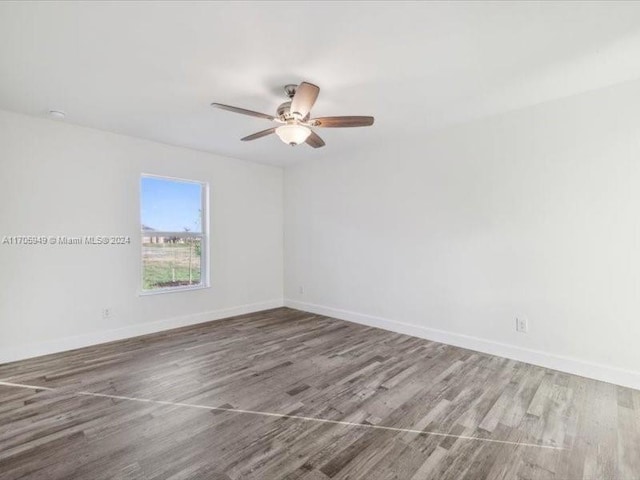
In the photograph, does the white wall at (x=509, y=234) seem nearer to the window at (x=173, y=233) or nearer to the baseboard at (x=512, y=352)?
the baseboard at (x=512, y=352)

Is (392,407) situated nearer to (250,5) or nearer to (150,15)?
(250,5)

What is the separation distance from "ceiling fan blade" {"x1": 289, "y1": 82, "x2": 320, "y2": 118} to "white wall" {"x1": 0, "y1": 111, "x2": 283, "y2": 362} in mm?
2637

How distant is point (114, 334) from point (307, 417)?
9.40 ft

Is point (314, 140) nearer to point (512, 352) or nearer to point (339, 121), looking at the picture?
point (339, 121)

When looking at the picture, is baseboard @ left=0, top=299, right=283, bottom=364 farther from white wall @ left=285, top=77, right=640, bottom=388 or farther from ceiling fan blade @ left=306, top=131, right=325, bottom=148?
ceiling fan blade @ left=306, top=131, right=325, bottom=148

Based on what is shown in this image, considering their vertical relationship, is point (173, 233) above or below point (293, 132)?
below

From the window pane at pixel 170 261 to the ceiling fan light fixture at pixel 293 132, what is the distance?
2.59m

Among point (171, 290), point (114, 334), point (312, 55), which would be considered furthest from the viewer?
point (171, 290)

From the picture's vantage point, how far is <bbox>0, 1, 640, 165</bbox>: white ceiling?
1797 mm

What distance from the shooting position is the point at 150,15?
1.80m

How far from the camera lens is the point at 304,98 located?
2297mm

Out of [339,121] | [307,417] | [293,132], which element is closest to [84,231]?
[293,132]

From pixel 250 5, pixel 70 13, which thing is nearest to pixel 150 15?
pixel 70 13

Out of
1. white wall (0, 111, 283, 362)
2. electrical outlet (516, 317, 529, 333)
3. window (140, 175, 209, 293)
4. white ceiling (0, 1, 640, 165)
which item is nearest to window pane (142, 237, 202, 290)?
window (140, 175, 209, 293)
